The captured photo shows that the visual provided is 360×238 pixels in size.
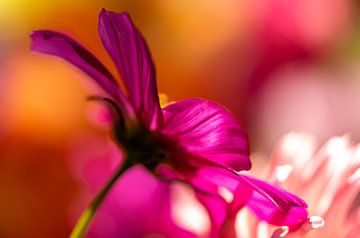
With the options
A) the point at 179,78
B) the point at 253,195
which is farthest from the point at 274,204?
the point at 179,78

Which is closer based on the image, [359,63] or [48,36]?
[48,36]

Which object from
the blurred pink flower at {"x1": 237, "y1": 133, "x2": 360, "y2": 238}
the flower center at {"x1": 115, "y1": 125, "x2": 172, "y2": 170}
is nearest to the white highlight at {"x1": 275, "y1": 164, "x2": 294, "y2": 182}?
the blurred pink flower at {"x1": 237, "y1": 133, "x2": 360, "y2": 238}

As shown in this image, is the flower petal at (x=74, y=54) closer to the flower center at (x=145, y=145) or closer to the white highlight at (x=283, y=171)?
the flower center at (x=145, y=145)

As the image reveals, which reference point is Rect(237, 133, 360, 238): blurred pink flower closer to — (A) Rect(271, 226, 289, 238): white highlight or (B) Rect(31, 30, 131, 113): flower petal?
(A) Rect(271, 226, 289, 238): white highlight

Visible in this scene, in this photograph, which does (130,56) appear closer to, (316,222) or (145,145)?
(145,145)

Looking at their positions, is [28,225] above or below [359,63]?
below

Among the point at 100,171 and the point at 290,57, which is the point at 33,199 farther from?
the point at 290,57

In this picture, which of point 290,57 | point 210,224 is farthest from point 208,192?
point 290,57

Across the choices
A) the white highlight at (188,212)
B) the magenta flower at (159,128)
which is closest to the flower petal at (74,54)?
the magenta flower at (159,128)
